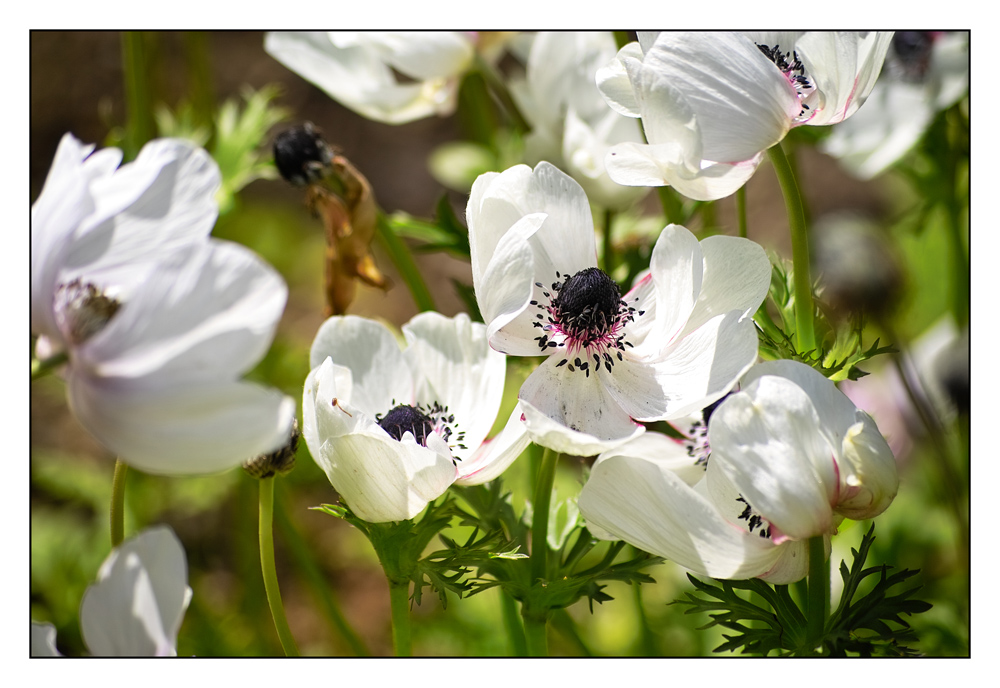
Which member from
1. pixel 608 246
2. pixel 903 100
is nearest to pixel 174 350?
pixel 608 246

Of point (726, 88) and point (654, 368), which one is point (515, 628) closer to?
point (654, 368)

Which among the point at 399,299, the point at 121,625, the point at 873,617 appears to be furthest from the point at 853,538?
the point at 399,299

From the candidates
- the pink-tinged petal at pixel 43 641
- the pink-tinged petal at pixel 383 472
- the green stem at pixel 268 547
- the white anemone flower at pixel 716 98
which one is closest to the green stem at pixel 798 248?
the white anemone flower at pixel 716 98

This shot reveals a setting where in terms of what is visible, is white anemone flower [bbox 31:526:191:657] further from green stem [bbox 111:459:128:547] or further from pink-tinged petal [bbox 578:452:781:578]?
pink-tinged petal [bbox 578:452:781:578]

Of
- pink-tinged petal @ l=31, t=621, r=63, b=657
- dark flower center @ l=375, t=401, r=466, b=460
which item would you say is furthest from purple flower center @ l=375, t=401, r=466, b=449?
pink-tinged petal @ l=31, t=621, r=63, b=657

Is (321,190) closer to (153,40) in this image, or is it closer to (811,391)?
(811,391)

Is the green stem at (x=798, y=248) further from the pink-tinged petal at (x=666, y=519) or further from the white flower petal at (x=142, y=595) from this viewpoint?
the white flower petal at (x=142, y=595)
